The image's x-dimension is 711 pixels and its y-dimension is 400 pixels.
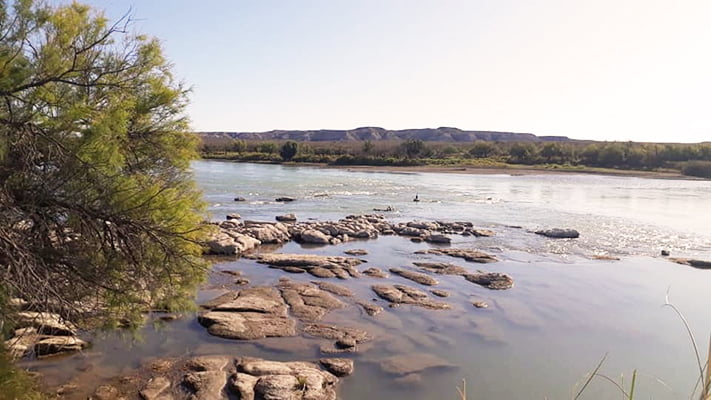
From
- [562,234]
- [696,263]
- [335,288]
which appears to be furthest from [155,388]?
[562,234]

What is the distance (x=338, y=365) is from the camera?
9922 mm

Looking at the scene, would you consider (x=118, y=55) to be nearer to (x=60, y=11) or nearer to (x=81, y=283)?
(x=60, y=11)

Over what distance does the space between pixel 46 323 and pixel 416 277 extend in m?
10.4

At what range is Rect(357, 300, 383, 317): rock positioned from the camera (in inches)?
519

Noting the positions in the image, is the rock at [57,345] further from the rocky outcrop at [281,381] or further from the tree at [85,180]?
the rocky outcrop at [281,381]

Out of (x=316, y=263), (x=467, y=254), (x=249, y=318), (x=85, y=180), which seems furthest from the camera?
(x=467, y=254)

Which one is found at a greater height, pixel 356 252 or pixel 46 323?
pixel 46 323

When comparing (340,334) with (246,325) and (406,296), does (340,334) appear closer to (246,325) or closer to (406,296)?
(246,325)

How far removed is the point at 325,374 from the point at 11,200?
5702mm

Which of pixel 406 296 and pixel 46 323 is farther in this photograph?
A: pixel 406 296

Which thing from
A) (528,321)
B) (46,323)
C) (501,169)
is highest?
(501,169)

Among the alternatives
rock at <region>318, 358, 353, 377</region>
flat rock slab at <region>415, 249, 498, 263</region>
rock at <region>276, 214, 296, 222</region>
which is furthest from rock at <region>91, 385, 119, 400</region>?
rock at <region>276, 214, 296, 222</region>

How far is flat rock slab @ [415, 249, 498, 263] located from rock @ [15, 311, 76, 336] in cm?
1370

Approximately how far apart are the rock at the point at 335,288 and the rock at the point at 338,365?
14.8ft
